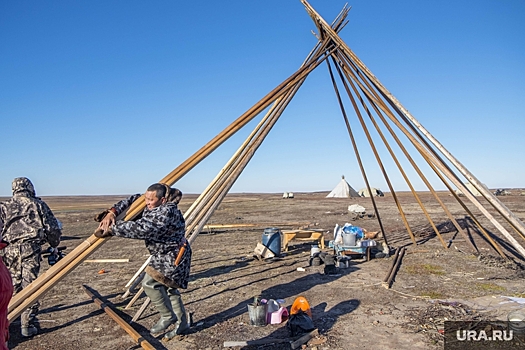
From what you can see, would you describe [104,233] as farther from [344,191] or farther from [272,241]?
[344,191]

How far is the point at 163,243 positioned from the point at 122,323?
148 centimetres

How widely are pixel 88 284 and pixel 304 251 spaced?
5.56 m

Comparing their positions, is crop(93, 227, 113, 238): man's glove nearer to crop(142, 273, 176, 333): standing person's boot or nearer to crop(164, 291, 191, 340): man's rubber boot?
crop(142, 273, 176, 333): standing person's boot

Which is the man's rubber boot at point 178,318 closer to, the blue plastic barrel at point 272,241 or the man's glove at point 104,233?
the man's glove at point 104,233

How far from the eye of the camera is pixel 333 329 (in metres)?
5.04

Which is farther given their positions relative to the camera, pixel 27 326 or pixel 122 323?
pixel 122 323

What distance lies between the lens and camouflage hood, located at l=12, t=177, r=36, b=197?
5.32 metres

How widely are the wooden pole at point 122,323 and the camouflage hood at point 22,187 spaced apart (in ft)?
6.45

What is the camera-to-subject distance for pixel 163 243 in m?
4.63

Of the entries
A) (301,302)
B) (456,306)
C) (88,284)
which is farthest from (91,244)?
(456,306)

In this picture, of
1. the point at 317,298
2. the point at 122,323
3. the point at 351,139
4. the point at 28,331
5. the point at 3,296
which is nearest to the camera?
the point at 3,296

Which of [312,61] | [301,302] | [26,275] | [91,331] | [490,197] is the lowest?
[91,331]

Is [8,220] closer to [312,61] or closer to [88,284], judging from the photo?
[88,284]

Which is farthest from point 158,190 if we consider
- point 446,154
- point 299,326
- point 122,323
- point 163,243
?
point 446,154
